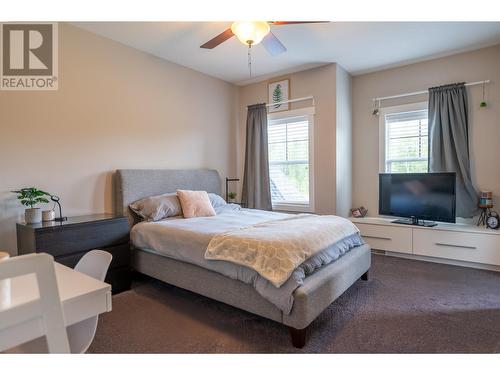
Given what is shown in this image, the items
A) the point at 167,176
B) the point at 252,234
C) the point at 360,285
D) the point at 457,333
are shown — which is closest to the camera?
the point at 457,333

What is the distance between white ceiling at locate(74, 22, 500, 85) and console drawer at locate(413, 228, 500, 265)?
221 centimetres

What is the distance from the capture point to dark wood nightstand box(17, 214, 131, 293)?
2279mm

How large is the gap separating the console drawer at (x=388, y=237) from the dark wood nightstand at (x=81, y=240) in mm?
Result: 2982

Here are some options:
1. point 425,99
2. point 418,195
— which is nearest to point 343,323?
point 418,195

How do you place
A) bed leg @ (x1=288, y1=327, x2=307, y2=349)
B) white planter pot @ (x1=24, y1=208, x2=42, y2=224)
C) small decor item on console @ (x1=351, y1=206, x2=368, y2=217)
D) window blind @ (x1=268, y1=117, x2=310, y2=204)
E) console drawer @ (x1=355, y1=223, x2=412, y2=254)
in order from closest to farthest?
bed leg @ (x1=288, y1=327, x2=307, y2=349)
white planter pot @ (x1=24, y1=208, x2=42, y2=224)
console drawer @ (x1=355, y1=223, x2=412, y2=254)
small decor item on console @ (x1=351, y1=206, x2=368, y2=217)
window blind @ (x1=268, y1=117, x2=310, y2=204)

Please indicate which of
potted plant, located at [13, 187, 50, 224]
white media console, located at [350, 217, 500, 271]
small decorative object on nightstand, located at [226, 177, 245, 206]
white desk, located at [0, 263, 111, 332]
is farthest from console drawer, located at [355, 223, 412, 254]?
potted plant, located at [13, 187, 50, 224]

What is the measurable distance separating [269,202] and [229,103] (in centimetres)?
180

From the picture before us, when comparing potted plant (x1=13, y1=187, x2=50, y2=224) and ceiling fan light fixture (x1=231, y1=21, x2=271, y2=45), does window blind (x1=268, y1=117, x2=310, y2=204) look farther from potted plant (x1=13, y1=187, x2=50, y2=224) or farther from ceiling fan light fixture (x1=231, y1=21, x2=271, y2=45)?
potted plant (x1=13, y1=187, x2=50, y2=224)

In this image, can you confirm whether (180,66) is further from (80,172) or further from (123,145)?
(80,172)

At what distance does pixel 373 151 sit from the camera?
4.21m

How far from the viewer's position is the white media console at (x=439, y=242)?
313 cm

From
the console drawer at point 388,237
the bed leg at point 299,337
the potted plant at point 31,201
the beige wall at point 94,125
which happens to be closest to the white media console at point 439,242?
the console drawer at point 388,237

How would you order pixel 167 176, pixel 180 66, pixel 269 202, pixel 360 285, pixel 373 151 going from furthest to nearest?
pixel 269 202, pixel 373 151, pixel 180 66, pixel 167 176, pixel 360 285

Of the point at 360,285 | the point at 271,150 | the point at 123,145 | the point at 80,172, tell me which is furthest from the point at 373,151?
the point at 80,172
